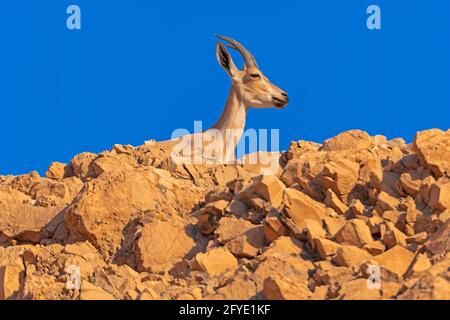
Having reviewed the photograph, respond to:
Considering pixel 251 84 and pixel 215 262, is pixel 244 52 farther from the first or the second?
pixel 215 262

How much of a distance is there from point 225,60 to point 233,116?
1127mm

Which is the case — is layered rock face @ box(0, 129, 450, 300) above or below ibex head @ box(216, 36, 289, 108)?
below

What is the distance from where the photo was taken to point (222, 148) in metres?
24.5

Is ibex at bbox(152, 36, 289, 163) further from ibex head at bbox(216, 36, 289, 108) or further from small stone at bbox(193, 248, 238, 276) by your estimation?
small stone at bbox(193, 248, 238, 276)

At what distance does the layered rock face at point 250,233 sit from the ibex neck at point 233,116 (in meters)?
4.68

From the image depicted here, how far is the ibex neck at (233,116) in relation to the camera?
25.5 meters

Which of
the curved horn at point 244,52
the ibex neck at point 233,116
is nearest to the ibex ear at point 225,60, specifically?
the curved horn at point 244,52

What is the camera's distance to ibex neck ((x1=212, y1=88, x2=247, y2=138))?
83.6 ft

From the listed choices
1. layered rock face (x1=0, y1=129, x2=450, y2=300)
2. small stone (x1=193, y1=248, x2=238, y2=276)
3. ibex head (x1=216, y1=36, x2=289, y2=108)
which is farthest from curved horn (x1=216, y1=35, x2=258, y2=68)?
small stone (x1=193, y1=248, x2=238, y2=276)

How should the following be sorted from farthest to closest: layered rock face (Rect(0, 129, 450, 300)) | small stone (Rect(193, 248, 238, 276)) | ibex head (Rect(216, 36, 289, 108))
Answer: ibex head (Rect(216, 36, 289, 108))
small stone (Rect(193, 248, 238, 276))
layered rock face (Rect(0, 129, 450, 300))

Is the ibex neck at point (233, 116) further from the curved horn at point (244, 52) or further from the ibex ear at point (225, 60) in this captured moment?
the curved horn at point (244, 52)

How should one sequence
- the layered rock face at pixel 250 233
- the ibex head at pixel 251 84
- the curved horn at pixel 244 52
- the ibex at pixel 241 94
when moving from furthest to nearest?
the ibex head at pixel 251 84 → the curved horn at pixel 244 52 → the ibex at pixel 241 94 → the layered rock face at pixel 250 233
